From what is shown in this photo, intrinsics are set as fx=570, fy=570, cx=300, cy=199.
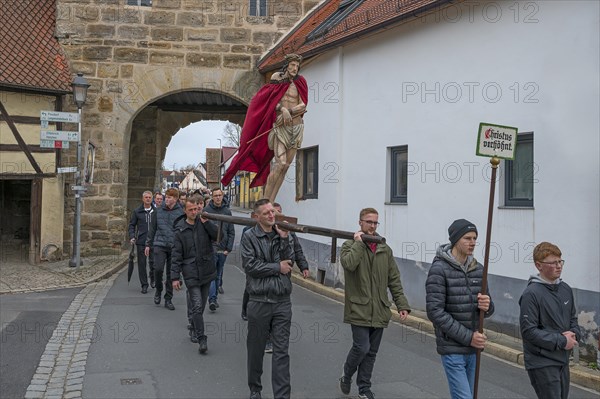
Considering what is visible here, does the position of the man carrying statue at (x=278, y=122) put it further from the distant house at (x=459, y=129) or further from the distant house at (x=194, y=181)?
the distant house at (x=194, y=181)

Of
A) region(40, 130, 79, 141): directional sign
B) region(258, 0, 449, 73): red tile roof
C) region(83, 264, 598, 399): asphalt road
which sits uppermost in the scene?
region(258, 0, 449, 73): red tile roof

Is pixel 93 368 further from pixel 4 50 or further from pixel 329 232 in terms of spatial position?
pixel 4 50

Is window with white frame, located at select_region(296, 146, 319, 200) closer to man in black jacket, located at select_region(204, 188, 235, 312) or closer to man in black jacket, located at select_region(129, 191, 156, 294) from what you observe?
man in black jacket, located at select_region(129, 191, 156, 294)

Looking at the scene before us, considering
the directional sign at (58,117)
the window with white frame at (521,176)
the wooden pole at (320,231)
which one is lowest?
the wooden pole at (320,231)

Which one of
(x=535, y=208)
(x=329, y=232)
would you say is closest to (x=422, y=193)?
(x=535, y=208)

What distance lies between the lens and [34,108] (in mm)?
13203

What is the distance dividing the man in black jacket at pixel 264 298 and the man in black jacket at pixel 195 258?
→ 1.65 meters

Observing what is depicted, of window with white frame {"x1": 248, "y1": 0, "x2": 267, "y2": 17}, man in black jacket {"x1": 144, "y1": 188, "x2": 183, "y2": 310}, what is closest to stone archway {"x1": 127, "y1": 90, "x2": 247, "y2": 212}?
window with white frame {"x1": 248, "y1": 0, "x2": 267, "y2": 17}

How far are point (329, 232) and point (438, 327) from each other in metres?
1.05

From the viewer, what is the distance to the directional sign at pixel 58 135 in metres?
11.9

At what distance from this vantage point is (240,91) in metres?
14.7

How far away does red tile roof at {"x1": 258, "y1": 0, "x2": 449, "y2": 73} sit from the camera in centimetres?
897

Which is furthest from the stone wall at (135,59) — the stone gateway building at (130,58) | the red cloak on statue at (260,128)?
the red cloak on statue at (260,128)

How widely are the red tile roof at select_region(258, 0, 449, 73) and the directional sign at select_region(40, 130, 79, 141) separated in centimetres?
479
